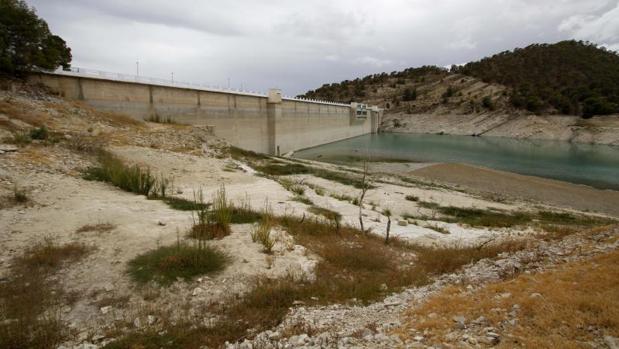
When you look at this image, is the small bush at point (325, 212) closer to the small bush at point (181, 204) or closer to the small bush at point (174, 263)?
the small bush at point (181, 204)

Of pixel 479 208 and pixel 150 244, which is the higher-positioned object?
pixel 150 244

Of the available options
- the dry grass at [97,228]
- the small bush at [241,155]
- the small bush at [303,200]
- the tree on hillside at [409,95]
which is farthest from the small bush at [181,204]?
the tree on hillside at [409,95]

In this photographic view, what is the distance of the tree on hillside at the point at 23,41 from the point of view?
2222 cm

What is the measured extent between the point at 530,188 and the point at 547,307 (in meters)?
31.0

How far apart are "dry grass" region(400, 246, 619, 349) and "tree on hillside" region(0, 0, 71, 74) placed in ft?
98.4

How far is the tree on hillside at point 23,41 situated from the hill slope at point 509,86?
10195cm

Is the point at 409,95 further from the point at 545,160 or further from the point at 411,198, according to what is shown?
the point at 411,198

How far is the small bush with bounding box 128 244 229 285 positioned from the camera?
723 centimetres

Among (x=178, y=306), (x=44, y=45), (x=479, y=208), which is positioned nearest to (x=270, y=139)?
(x=44, y=45)

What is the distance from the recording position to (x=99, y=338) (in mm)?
5281

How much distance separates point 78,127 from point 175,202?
14137mm

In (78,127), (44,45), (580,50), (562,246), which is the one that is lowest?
(562,246)

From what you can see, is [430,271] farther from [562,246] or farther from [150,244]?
[150,244]

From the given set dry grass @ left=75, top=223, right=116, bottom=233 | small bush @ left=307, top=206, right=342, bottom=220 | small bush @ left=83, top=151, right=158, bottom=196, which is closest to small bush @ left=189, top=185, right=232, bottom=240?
dry grass @ left=75, top=223, right=116, bottom=233
